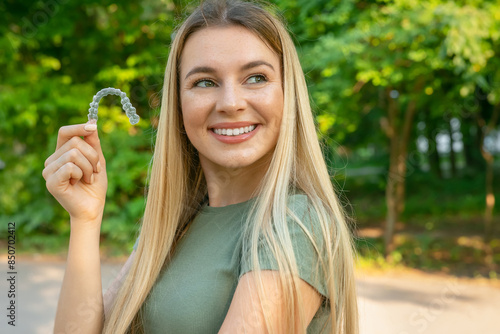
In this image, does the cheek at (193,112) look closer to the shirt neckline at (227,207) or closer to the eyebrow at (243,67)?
the eyebrow at (243,67)

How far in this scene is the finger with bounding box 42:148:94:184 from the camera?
143 centimetres

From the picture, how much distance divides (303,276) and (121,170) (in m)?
8.23

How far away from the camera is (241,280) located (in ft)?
3.97

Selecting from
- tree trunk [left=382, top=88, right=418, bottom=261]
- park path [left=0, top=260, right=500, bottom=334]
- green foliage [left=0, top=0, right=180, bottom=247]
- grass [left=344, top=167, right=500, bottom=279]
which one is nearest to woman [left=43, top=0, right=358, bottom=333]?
grass [left=344, top=167, right=500, bottom=279]

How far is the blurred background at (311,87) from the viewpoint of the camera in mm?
5875

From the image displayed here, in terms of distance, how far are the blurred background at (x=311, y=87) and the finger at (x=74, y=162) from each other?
14.1 feet

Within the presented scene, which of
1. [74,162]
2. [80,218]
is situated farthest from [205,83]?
[80,218]

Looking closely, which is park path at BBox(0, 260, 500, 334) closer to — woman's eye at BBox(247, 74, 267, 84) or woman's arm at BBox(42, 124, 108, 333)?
woman's arm at BBox(42, 124, 108, 333)

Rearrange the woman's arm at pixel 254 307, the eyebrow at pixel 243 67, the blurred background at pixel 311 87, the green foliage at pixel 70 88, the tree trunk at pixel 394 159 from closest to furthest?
the woman's arm at pixel 254 307 < the eyebrow at pixel 243 67 < the blurred background at pixel 311 87 < the green foliage at pixel 70 88 < the tree trunk at pixel 394 159

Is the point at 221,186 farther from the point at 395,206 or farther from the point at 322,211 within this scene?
the point at 395,206

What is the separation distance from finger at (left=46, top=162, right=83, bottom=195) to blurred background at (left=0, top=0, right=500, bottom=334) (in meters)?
4.33

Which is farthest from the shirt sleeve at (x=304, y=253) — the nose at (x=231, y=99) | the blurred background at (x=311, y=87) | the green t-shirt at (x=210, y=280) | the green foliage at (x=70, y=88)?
the green foliage at (x=70, y=88)

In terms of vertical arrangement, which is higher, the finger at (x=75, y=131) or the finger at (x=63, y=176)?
the finger at (x=75, y=131)

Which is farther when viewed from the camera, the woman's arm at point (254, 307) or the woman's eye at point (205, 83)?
the woman's eye at point (205, 83)
